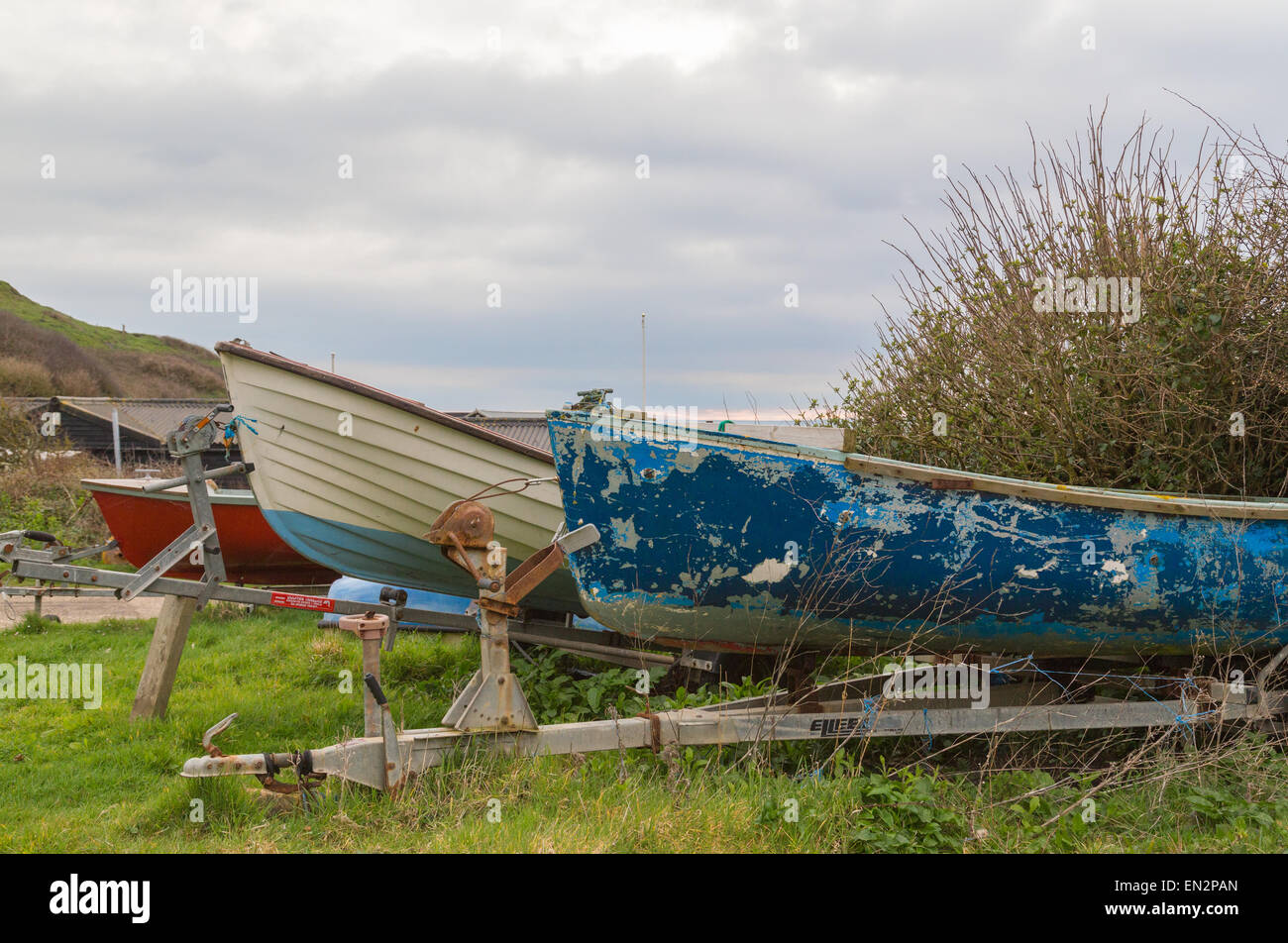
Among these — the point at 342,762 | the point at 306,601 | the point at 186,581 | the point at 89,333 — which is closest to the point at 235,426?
the point at 186,581

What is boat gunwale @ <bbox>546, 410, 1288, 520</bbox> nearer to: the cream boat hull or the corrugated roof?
the cream boat hull

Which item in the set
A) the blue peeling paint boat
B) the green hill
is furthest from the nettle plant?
the green hill

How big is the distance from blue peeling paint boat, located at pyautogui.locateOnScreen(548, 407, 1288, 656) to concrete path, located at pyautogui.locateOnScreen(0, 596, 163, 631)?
21.3 feet

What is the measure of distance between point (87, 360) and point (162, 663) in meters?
44.1

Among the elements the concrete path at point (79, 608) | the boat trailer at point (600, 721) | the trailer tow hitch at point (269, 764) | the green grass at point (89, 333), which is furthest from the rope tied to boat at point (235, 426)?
the green grass at point (89, 333)

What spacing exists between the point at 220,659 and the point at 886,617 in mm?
4819

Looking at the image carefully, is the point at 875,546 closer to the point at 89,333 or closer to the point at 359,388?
the point at 359,388

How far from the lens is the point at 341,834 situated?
10.6 ft

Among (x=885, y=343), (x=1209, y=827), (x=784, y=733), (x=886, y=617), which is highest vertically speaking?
(x=885, y=343)

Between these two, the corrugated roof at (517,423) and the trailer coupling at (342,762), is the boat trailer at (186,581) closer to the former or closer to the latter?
the trailer coupling at (342,762)

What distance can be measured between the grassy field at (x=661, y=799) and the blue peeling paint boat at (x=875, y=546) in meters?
0.60

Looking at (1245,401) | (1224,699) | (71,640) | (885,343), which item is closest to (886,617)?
(1224,699)
